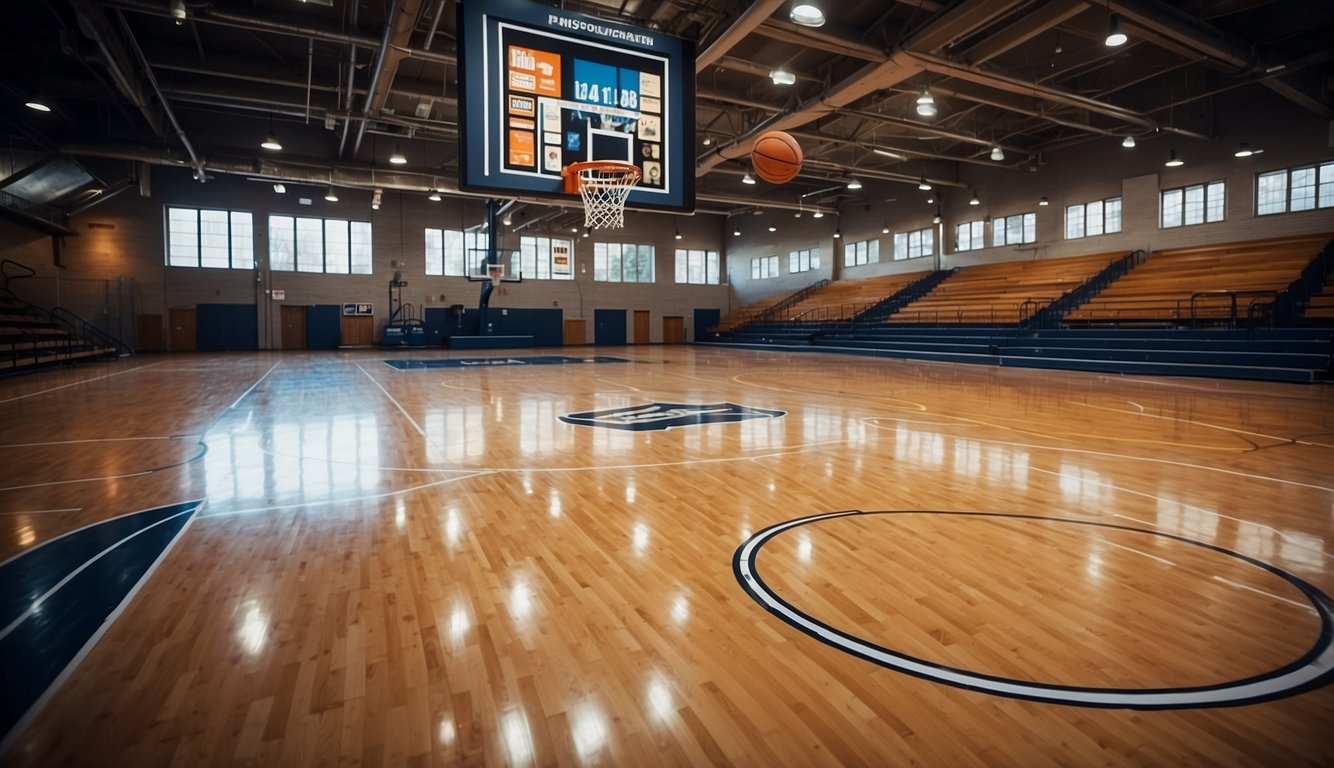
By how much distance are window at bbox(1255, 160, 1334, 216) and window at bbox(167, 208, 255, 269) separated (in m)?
29.8

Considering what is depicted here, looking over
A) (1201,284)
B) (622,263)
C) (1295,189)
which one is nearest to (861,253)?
(622,263)

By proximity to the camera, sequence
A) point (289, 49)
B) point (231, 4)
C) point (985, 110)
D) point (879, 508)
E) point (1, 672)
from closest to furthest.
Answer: point (1, 672) < point (879, 508) < point (231, 4) < point (289, 49) < point (985, 110)

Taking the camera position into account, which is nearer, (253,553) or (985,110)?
(253,553)

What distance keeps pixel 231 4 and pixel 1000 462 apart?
45.5ft

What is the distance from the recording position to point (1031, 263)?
20.3 m

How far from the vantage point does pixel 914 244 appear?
2448cm

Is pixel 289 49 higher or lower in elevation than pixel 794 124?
higher

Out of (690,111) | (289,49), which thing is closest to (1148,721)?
(690,111)

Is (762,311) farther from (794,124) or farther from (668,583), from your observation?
(668,583)

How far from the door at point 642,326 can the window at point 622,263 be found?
1.52 m

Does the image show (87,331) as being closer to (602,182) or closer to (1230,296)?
(602,182)

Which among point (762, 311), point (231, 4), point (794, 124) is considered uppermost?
point (231, 4)

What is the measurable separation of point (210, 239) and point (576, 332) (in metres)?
13.9

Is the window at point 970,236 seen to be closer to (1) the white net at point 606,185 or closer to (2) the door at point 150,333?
(1) the white net at point 606,185
